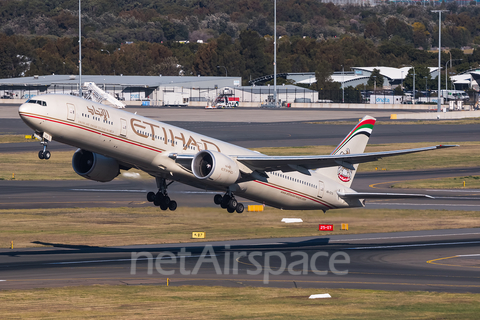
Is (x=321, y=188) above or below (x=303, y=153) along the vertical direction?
above

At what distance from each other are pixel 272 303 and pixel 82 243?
24784mm

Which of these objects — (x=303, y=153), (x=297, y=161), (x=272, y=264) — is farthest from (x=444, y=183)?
(x=297, y=161)

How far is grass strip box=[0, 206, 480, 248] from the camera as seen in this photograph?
6262 centimetres

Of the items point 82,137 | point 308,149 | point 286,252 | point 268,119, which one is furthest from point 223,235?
point 268,119

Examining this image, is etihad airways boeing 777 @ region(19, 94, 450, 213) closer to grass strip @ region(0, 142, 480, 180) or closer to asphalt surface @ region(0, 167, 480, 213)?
asphalt surface @ region(0, 167, 480, 213)

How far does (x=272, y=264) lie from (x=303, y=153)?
6263 cm

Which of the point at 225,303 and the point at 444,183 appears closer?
the point at 225,303

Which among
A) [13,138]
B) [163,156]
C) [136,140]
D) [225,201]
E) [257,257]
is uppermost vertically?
[136,140]

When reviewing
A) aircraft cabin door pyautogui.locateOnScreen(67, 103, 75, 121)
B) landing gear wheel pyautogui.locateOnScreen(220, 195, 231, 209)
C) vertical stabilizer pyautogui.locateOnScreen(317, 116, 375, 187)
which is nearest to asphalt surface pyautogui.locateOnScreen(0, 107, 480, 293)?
landing gear wheel pyautogui.locateOnScreen(220, 195, 231, 209)

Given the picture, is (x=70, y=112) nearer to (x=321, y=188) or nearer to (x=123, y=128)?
(x=123, y=128)

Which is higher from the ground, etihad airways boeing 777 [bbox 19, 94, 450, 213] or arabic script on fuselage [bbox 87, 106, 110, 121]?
arabic script on fuselage [bbox 87, 106, 110, 121]

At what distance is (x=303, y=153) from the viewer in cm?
11356

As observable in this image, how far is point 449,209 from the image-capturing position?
76500 millimetres

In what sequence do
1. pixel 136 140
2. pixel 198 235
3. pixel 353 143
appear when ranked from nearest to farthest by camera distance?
1. pixel 136 140
2. pixel 353 143
3. pixel 198 235
